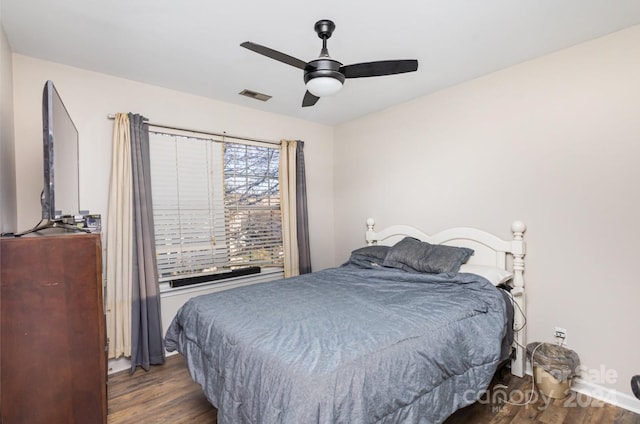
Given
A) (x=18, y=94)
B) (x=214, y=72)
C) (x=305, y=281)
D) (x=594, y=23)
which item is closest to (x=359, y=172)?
(x=305, y=281)

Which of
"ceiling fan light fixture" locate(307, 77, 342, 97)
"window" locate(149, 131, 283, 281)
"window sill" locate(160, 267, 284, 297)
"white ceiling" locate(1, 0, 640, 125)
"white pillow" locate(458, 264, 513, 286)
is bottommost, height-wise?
"window sill" locate(160, 267, 284, 297)

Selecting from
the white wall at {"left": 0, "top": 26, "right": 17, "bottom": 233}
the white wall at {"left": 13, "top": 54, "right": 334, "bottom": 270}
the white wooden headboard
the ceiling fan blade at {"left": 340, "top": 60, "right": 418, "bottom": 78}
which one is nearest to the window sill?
the white wall at {"left": 13, "top": 54, "right": 334, "bottom": 270}

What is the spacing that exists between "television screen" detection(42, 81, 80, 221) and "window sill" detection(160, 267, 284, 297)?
1.32m

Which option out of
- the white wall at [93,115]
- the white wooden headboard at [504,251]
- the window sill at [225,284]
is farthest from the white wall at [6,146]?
the white wooden headboard at [504,251]

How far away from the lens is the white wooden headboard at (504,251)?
2.58 m

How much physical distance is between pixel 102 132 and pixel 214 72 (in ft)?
3.73

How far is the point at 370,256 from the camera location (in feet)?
10.9

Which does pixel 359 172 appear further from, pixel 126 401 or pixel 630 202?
pixel 126 401

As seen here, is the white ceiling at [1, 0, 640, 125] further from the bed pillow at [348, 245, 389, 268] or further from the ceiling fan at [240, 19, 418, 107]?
the bed pillow at [348, 245, 389, 268]

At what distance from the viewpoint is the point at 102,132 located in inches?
109

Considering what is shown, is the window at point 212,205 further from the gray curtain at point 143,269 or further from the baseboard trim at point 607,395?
the baseboard trim at point 607,395

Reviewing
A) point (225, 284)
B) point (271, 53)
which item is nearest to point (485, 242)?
point (271, 53)

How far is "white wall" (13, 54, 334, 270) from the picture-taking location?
2391mm

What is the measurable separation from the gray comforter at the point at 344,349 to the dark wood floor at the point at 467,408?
0.40 meters
